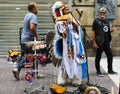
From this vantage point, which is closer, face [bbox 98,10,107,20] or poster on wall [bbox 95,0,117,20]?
face [bbox 98,10,107,20]

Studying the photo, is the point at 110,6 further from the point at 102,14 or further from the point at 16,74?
the point at 16,74

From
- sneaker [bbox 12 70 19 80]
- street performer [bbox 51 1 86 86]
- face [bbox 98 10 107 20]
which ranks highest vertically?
face [bbox 98 10 107 20]

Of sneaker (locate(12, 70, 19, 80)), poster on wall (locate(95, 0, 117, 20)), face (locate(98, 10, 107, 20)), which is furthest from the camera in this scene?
poster on wall (locate(95, 0, 117, 20))

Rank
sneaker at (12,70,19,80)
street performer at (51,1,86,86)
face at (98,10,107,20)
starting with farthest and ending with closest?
1. face at (98,10,107,20)
2. sneaker at (12,70,19,80)
3. street performer at (51,1,86,86)

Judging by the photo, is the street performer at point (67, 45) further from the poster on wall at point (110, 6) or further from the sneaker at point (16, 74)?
the poster on wall at point (110, 6)

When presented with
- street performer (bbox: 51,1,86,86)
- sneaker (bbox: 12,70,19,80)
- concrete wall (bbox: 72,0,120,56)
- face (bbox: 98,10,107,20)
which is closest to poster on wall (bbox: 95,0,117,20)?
concrete wall (bbox: 72,0,120,56)

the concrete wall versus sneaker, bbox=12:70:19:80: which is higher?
the concrete wall

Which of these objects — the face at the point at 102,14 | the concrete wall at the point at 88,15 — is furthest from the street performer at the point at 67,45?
the concrete wall at the point at 88,15

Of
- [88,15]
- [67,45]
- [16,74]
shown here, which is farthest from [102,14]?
[88,15]

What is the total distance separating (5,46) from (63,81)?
17.0 feet

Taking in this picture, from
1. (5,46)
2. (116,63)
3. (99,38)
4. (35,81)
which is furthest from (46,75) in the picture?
(5,46)

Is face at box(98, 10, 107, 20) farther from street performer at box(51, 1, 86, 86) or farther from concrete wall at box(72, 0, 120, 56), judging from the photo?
concrete wall at box(72, 0, 120, 56)

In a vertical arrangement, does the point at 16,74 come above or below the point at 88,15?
below

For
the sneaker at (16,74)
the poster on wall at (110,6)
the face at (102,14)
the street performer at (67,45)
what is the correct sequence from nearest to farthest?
the street performer at (67,45), the sneaker at (16,74), the face at (102,14), the poster on wall at (110,6)
